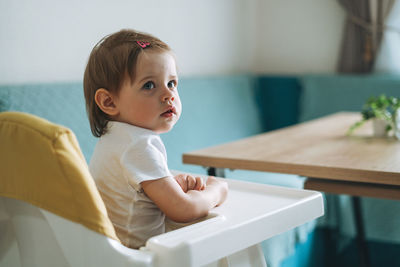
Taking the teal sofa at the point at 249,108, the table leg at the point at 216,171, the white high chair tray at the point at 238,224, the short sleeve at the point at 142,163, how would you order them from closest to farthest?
the white high chair tray at the point at 238,224 → the short sleeve at the point at 142,163 → the table leg at the point at 216,171 → the teal sofa at the point at 249,108

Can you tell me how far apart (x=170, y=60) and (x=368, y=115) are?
3.41 ft

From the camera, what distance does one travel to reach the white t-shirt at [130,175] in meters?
0.89

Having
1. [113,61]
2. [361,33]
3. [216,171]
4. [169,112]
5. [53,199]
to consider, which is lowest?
[216,171]

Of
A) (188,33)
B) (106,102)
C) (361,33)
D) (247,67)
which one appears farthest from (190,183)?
(247,67)

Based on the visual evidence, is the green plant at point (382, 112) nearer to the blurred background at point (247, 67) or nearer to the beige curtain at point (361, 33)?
the blurred background at point (247, 67)

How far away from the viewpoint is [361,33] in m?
3.19

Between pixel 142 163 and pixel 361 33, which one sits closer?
pixel 142 163

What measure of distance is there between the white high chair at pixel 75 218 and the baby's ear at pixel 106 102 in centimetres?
17

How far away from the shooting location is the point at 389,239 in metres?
2.61

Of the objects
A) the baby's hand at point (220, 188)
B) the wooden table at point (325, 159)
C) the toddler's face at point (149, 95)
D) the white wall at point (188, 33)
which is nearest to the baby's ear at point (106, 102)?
the toddler's face at point (149, 95)

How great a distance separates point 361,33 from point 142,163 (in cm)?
266

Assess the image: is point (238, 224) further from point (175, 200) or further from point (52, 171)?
point (52, 171)

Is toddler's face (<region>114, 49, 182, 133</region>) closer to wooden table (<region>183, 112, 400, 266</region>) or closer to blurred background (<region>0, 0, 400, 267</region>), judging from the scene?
wooden table (<region>183, 112, 400, 266</region>)

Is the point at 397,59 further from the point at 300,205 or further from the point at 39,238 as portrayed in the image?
the point at 39,238
